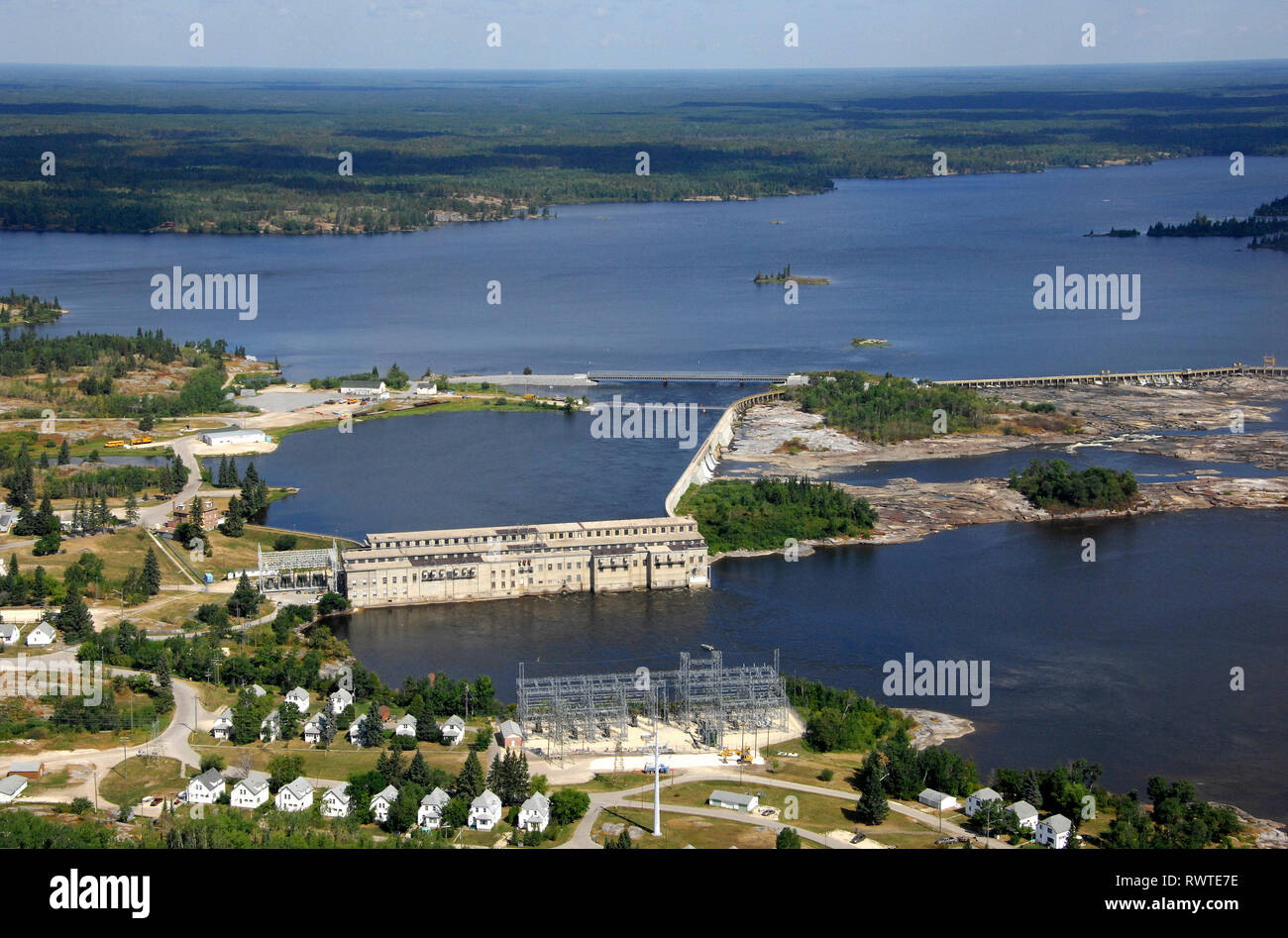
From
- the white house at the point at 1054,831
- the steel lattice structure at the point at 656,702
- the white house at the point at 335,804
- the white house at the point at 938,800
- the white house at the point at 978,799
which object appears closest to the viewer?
the white house at the point at 1054,831

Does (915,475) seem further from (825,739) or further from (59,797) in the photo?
(59,797)

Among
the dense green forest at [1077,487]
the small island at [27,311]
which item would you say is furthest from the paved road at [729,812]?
the small island at [27,311]

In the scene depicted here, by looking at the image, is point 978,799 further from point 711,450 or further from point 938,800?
point 711,450

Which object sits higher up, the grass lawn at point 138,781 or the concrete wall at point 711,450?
the concrete wall at point 711,450

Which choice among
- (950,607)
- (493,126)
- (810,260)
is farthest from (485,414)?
(493,126)

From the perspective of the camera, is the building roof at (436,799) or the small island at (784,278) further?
the small island at (784,278)

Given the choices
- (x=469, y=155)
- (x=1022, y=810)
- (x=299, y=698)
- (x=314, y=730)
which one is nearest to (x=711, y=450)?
(x=299, y=698)

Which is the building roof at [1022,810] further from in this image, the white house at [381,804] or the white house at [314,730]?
the white house at [314,730]
